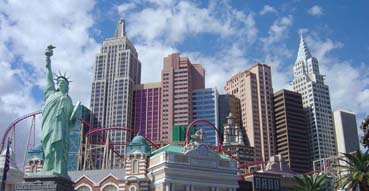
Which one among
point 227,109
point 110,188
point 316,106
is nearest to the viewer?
point 110,188

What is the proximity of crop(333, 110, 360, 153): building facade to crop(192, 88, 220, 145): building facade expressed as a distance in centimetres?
4370

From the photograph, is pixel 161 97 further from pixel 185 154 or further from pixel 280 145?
pixel 185 154

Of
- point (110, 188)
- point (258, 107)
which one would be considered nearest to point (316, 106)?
point (258, 107)

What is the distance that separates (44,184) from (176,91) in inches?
4074

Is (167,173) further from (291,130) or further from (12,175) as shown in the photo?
(291,130)

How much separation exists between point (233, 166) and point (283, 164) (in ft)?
125

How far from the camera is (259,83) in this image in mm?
160125

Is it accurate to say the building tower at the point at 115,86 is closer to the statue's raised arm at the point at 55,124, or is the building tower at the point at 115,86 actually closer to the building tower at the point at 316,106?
the building tower at the point at 316,106

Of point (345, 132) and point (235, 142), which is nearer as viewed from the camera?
point (235, 142)

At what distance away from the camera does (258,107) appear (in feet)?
519

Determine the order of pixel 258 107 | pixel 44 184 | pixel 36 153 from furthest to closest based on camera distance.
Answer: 1. pixel 258 107
2. pixel 36 153
3. pixel 44 184

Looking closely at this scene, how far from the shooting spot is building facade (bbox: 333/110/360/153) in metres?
160

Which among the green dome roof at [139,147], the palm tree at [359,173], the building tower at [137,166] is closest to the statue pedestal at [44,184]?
the building tower at [137,166]

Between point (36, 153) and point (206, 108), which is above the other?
point (206, 108)
